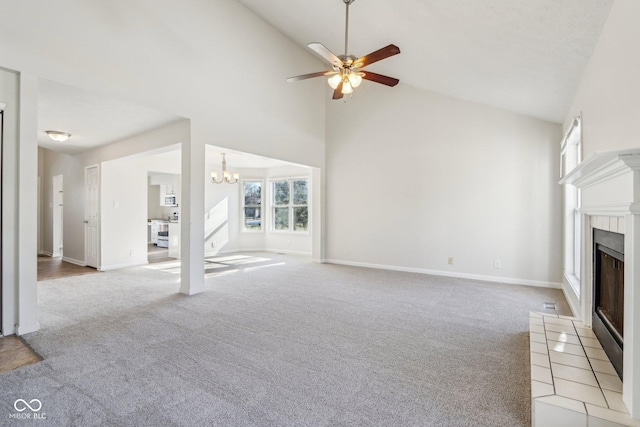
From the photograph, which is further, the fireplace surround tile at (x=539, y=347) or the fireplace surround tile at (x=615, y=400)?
the fireplace surround tile at (x=539, y=347)

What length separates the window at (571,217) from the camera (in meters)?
3.92

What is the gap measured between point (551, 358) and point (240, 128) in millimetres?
4630

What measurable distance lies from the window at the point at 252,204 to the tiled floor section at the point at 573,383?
7463 millimetres

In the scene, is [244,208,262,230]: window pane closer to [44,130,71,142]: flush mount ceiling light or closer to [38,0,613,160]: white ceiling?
[38,0,613,160]: white ceiling

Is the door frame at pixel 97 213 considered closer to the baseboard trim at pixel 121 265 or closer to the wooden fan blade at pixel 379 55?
the baseboard trim at pixel 121 265

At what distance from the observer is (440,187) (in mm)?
5590

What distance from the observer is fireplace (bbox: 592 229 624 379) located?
1.87 meters

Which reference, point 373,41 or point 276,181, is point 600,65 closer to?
point 373,41

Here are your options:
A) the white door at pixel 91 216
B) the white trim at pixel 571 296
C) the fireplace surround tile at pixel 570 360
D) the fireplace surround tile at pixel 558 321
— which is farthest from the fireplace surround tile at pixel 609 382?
the white door at pixel 91 216

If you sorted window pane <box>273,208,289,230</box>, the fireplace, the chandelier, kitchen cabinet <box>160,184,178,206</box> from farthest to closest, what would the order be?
1. kitchen cabinet <box>160,184,178,206</box>
2. window pane <box>273,208,289,230</box>
3. the chandelier
4. the fireplace

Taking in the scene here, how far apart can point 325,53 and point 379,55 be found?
20.8 inches

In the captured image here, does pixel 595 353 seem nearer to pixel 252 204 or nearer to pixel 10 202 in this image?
pixel 10 202

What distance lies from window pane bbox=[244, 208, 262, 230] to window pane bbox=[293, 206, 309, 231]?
111 cm

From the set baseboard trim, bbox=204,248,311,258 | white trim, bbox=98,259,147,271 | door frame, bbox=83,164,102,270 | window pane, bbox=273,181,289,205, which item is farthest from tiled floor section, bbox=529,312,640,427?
window pane, bbox=273,181,289,205
